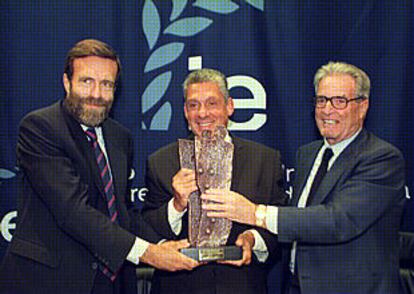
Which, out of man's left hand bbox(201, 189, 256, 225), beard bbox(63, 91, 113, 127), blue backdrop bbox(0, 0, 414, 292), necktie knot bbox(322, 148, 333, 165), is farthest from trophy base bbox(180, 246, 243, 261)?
blue backdrop bbox(0, 0, 414, 292)

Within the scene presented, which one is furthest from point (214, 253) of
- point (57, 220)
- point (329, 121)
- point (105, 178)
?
point (329, 121)

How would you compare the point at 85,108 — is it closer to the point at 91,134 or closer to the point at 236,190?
the point at 91,134

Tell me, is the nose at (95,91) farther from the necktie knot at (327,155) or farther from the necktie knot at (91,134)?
the necktie knot at (327,155)

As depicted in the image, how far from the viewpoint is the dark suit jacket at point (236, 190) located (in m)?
3.21

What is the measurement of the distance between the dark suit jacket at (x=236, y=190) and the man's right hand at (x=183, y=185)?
167 mm

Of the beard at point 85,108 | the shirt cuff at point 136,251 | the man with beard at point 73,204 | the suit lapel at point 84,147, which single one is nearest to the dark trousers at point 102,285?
the man with beard at point 73,204

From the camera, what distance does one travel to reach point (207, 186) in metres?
3.03

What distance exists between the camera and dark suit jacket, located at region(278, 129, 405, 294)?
2992 millimetres

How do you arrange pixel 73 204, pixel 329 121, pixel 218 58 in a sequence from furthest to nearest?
pixel 218 58, pixel 329 121, pixel 73 204

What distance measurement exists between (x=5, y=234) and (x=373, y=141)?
249 cm

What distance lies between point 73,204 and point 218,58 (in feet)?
5.66

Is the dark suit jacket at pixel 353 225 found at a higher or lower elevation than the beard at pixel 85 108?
lower

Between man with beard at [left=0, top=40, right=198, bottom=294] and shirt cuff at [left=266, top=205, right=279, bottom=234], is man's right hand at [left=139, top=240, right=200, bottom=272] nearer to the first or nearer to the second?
man with beard at [left=0, top=40, right=198, bottom=294]

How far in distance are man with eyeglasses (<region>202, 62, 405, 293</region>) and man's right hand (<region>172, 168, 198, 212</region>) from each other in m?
0.12
